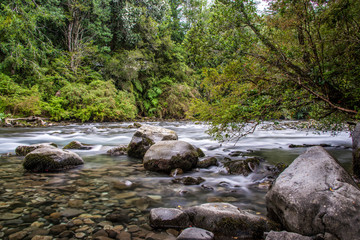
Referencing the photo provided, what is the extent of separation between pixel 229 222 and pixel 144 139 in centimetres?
416

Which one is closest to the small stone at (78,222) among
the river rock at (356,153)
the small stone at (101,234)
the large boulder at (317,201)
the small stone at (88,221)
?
the small stone at (88,221)

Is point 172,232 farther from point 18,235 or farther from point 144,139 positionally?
point 144,139

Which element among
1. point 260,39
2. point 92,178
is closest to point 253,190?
point 260,39

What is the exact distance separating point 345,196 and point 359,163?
2188 millimetres

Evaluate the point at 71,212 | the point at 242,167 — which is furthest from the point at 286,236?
the point at 242,167

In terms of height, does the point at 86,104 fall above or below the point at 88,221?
above

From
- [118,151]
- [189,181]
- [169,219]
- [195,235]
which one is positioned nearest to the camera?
[195,235]

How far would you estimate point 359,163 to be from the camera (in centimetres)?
362

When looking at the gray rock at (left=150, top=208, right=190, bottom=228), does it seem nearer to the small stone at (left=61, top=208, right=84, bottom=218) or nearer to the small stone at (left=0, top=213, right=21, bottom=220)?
the small stone at (left=61, top=208, right=84, bottom=218)

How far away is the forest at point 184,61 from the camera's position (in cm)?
347

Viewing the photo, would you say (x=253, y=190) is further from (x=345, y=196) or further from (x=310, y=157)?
(x=345, y=196)

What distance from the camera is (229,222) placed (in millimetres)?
2201

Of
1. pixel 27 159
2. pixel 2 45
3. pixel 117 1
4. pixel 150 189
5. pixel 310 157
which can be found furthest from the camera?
pixel 117 1

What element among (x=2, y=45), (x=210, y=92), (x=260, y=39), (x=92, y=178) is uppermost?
(x=2, y=45)
